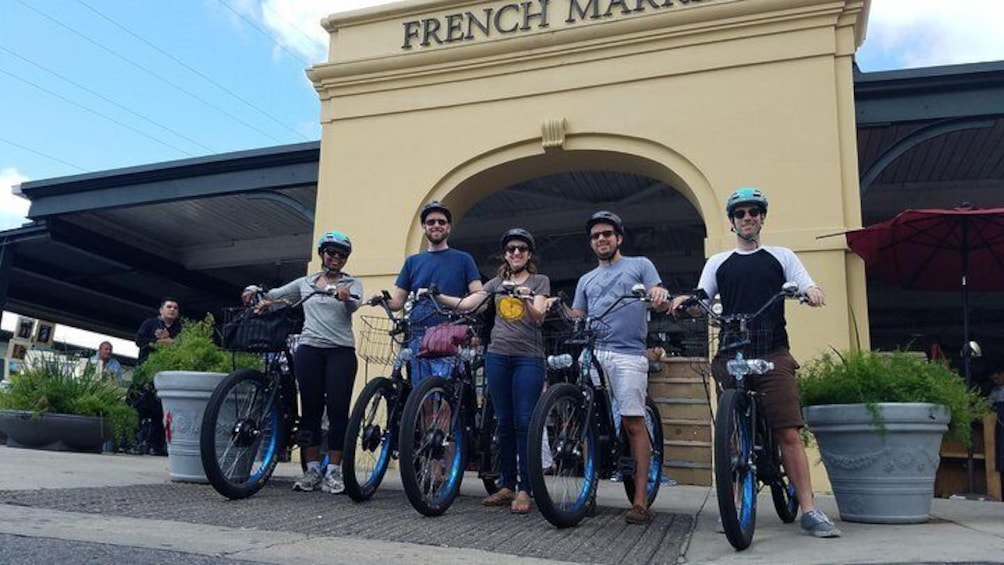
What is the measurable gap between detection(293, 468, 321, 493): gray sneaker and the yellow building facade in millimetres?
3290

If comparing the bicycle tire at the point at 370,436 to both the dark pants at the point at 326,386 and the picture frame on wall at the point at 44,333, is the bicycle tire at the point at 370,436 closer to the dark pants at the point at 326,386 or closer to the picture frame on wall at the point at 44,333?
the dark pants at the point at 326,386

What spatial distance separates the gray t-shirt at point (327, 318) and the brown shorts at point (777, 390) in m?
2.13

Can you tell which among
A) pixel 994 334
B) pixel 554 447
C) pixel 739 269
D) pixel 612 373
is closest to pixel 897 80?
pixel 739 269

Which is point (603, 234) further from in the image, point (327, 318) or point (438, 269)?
point (327, 318)

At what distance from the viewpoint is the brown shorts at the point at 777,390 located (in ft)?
11.3

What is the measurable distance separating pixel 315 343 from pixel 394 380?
2.03 feet

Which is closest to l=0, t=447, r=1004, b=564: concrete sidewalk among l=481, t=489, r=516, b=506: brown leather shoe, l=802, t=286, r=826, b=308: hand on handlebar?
l=481, t=489, r=516, b=506: brown leather shoe

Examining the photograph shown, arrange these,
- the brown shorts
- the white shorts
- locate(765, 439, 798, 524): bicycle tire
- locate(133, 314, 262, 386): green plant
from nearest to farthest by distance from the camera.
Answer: the brown shorts
locate(765, 439, 798, 524): bicycle tire
the white shorts
locate(133, 314, 262, 386): green plant

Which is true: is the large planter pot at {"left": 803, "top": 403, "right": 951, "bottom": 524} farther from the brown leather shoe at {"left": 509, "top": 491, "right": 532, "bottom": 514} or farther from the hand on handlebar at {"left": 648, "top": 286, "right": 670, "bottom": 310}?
the brown leather shoe at {"left": 509, "top": 491, "right": 532, "bottom": 514}

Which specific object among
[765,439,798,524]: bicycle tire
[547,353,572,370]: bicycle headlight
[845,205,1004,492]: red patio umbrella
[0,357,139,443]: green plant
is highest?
[845,205,1004,492]: red patio umbrella

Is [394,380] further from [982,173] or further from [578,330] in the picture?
[982,173]

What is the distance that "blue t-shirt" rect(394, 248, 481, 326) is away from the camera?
4418 mm

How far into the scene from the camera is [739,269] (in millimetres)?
3654

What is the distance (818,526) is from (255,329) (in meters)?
3.02
